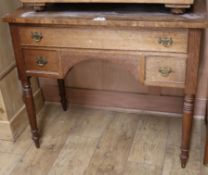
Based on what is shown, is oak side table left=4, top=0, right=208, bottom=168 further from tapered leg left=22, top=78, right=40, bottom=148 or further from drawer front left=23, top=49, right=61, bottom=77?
tapered leg left=22, top=78, right=40, bottom=148

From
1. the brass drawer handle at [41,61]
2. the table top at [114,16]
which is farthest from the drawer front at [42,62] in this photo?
the table top at [114,16]

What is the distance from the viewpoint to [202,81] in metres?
1.81

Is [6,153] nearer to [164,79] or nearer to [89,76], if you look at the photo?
[89,76]

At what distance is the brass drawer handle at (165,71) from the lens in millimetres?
1332

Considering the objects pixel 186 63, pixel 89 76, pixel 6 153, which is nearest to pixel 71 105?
pixel 89 76

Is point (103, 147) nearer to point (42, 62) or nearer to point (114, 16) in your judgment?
point (42, 62)

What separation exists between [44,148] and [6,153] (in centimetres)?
20

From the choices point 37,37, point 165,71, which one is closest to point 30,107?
point 37,37

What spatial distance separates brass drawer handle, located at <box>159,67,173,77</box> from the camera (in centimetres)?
133

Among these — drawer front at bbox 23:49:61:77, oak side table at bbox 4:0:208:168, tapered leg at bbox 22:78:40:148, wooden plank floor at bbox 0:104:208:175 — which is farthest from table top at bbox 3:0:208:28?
wooden plank floor at bbox 0:104:208:175

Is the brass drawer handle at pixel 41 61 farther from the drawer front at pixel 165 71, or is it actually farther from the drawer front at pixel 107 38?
the drawer front at pixel 165 71

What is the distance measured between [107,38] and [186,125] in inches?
20.2

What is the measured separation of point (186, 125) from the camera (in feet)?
4.76

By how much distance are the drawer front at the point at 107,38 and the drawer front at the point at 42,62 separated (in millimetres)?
40
